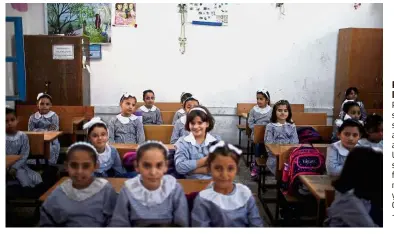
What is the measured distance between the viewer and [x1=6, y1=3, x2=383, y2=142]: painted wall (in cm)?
455

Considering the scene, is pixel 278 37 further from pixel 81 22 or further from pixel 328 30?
pixel 81 22

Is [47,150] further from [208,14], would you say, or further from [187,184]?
[208,14]

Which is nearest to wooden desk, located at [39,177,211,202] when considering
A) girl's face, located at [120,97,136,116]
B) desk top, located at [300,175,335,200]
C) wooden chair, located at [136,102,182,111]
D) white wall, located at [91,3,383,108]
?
desk top, located at [300,175,335,200]

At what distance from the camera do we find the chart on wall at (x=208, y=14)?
178 inches

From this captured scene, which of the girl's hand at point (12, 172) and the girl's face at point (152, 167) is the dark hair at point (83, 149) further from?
the girl's hand at point (12, 172)

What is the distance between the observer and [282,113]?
10.4ft

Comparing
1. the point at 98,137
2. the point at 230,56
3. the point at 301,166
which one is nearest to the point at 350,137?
the point at 301,166

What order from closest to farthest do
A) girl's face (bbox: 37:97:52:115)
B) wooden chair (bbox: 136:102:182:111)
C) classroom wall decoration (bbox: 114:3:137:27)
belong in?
1. girl's face (bbox: 37:97:52:115)
2. classroom wall decoration (bbox: 114:3:137:27)
3. wooden chair (bbox: 136:102:182:111)

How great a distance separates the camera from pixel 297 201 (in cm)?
222

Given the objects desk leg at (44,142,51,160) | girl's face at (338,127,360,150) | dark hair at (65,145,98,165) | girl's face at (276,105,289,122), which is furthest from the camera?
girl's face at (276,105,289,122)

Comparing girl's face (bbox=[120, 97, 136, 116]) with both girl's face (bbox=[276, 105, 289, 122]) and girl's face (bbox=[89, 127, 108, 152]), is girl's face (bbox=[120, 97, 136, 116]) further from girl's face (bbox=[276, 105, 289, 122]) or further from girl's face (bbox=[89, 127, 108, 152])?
girl's face (bbox=[276, 105, 289, 122])

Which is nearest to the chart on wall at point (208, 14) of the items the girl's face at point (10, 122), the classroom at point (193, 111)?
the classroom at point (193, 111)

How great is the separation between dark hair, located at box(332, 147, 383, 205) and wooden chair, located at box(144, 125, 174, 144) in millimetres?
1590

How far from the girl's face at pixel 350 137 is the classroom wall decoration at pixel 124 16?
10.4 feet
